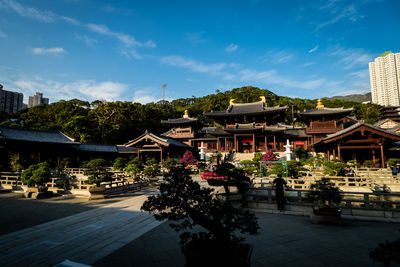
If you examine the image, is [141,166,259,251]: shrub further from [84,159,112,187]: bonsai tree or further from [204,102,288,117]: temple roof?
[204,102,288,117]: temple roof

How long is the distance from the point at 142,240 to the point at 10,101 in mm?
150825

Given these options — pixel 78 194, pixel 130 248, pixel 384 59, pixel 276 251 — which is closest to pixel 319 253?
pixel 276 251

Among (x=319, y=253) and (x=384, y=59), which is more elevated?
(x=384, y=59)

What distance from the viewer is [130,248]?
526 centimetres

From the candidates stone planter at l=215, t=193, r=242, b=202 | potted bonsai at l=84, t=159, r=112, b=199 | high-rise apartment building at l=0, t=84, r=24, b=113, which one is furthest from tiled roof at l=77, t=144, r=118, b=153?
high-rise apartment building at l=0, t=84, r=24, b=113

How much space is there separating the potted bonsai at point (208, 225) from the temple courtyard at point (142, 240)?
4.37ft

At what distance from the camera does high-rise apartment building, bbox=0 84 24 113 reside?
10764 centimetres

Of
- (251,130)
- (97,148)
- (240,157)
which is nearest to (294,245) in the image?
(240,157)

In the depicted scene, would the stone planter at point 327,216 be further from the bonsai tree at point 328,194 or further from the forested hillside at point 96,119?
the forested hillside at point 96,119

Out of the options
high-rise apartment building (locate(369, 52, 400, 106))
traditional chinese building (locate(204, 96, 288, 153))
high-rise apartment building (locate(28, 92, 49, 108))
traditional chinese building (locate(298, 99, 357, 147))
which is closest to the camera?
traditional chinese building (locate(298, 99, 357, 147))

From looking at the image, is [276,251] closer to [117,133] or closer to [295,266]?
[295,266]

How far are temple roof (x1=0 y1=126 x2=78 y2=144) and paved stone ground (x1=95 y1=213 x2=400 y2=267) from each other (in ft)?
90.6

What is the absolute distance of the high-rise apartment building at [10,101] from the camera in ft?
353

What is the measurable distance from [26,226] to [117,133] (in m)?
40.8
